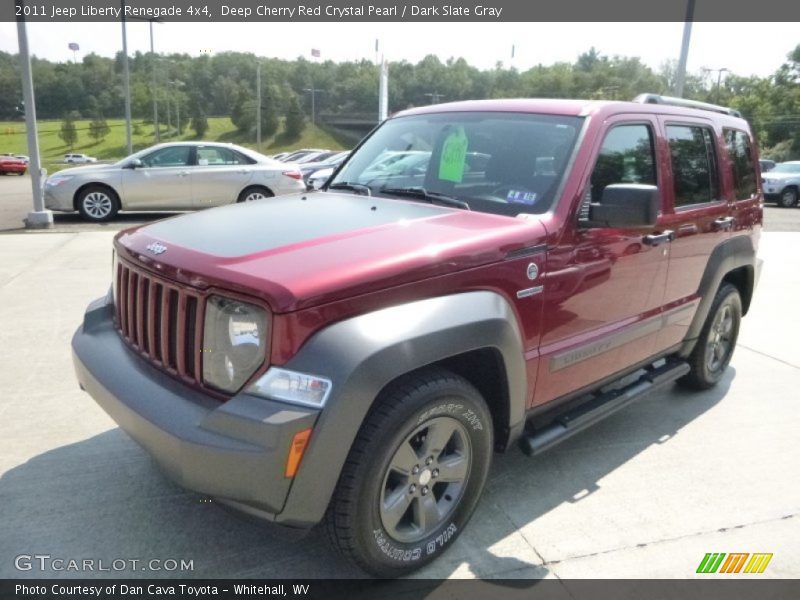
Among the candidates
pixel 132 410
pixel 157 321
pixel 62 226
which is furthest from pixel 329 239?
pixel 62 226

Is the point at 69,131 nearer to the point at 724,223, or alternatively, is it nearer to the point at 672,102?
the point at 672,102

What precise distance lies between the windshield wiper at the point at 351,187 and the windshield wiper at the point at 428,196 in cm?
17

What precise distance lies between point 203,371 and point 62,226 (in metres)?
10.8

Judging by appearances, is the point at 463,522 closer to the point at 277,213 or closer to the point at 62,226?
the point at 277,213

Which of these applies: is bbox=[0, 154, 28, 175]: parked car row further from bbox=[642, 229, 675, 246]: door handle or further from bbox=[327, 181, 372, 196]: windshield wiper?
bbox=[642, 229, 675, 246]: door handle

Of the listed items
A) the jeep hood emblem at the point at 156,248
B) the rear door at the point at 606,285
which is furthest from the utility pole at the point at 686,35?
the jeep hood emblem at the point at 156,248

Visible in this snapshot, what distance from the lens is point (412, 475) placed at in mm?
2541

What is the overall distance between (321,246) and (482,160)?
1.22 m

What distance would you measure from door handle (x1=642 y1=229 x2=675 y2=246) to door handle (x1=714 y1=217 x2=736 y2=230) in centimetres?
65

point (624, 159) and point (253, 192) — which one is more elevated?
point (624, 159)

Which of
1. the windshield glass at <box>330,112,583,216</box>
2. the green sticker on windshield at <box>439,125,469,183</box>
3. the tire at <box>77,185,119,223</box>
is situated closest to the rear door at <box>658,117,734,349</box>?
the windshield glass at <box>330,112,583,216</box>

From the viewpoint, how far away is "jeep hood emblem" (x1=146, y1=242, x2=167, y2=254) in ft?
8.65

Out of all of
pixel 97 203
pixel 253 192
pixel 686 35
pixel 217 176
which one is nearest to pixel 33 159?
pixel 97 203

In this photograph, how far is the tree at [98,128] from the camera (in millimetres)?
85000
